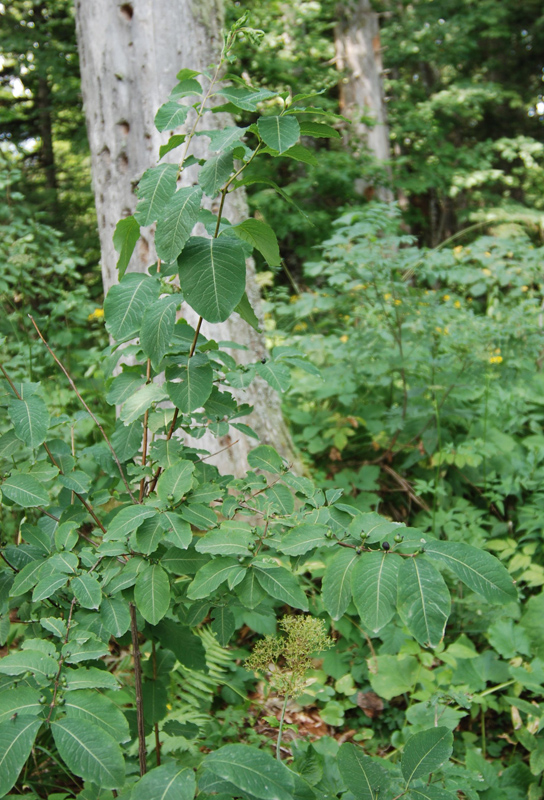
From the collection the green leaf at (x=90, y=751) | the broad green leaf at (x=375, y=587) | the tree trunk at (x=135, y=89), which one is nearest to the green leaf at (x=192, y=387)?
the broad green leaf at (x=375, y=587)

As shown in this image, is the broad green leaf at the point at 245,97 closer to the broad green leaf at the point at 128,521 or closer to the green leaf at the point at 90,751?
the broad green leaf at the point at 128,521

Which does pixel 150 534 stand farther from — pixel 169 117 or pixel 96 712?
pixel 169 117

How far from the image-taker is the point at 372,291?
10.3ft

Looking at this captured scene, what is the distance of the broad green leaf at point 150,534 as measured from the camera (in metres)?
0.98

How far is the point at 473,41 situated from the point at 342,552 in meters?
12.8

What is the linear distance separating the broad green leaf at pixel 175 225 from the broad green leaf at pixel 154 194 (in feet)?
0.09

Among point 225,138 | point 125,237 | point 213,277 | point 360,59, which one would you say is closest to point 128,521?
point 213,277

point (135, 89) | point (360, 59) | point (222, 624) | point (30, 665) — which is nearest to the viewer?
point (30, 665)

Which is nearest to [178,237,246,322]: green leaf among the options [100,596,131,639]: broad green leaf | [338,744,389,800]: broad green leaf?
[100,596,131,639]: broad green leaf

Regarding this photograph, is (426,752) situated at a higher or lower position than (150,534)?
lower

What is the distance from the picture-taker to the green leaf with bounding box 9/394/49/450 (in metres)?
1.11

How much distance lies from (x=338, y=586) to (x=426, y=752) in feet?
1.21

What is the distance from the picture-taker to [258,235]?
1.05 meters

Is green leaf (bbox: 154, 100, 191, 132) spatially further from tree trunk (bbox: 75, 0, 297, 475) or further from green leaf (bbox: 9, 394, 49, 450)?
tree trunk (bbox: 75, 0, 297, 475)
